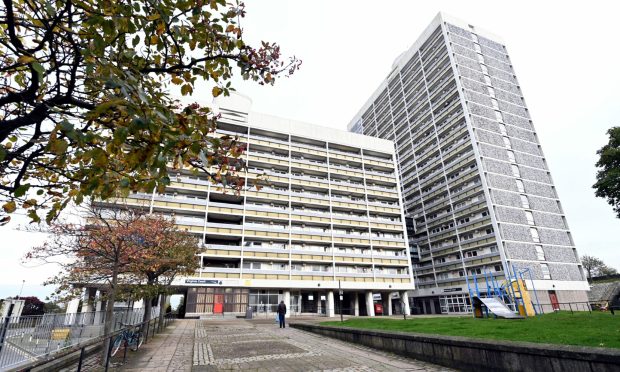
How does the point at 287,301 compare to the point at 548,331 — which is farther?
the point at 287,301

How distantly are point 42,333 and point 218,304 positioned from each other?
26618mm

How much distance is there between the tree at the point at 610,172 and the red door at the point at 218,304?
37212 mm

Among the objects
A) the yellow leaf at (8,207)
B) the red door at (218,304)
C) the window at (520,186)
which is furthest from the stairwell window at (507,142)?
the yellow leaf at (8,207)

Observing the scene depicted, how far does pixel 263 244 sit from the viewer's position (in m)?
39.4

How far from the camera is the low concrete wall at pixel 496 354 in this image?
14.2 feet

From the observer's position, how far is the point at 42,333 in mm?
9359

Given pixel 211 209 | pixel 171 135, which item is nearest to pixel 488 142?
pixel 211 209

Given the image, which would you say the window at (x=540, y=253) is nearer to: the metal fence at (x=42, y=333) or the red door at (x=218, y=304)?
the red door at (x=218, y=304)

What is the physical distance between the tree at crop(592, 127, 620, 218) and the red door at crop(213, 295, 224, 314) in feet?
122

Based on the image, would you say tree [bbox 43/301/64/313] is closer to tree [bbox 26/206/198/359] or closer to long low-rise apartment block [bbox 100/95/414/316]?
tree [bbox 26/206/198/359]

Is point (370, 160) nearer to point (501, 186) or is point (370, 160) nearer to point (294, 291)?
point (501, 186)

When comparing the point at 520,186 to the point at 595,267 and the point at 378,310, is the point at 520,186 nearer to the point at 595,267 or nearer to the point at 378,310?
the point at 378,310

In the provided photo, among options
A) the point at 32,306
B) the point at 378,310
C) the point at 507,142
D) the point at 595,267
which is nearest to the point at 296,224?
the point at 378,310

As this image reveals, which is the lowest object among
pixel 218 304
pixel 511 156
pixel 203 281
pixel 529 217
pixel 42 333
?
pixel 42 333
